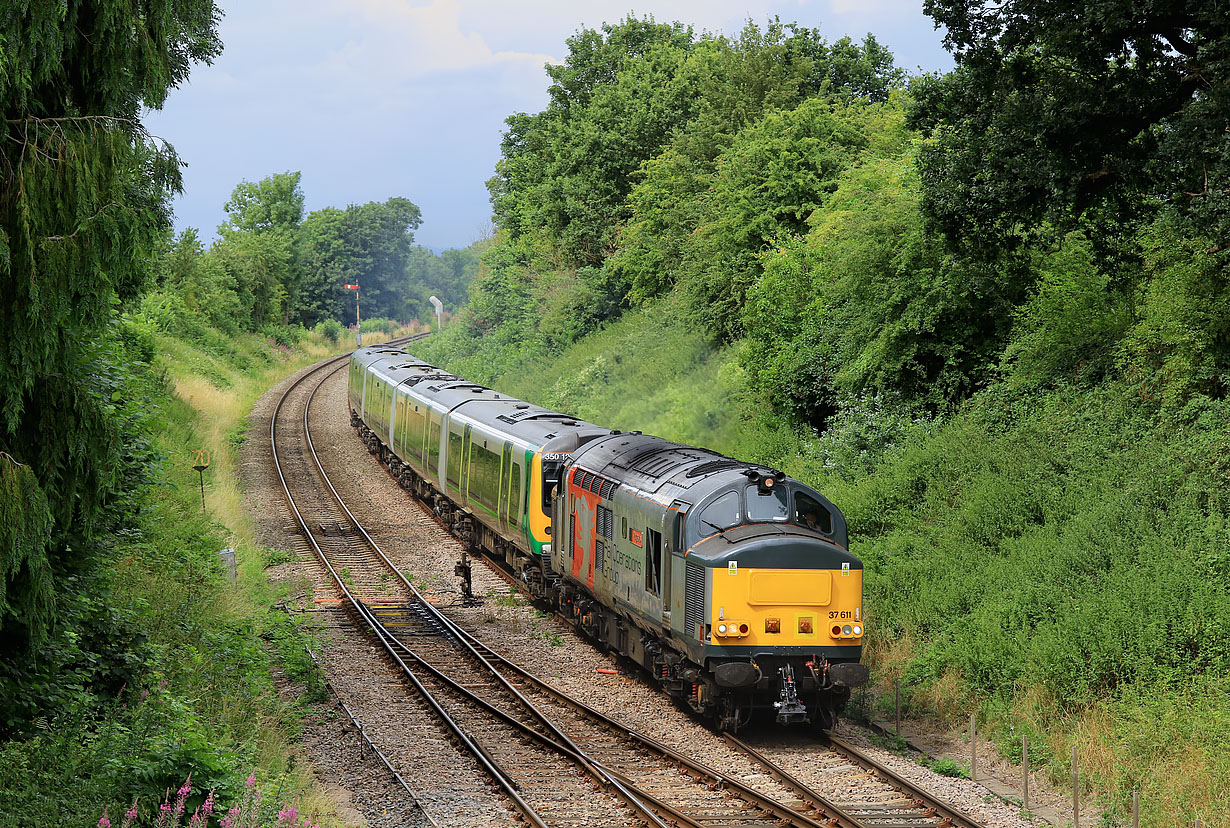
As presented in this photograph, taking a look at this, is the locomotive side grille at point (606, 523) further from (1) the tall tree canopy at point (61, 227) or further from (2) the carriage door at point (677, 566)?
(1) the tall tree canopy at point (61, 227)

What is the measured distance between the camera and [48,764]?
9094 millimetres

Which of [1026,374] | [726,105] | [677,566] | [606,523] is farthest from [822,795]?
[726,105]

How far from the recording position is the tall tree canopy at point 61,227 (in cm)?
794

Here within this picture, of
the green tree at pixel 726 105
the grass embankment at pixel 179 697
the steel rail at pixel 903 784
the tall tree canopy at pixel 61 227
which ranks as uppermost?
the green tree at pixel 726 105

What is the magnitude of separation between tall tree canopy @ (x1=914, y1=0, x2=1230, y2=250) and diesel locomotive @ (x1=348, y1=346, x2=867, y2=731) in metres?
6.53

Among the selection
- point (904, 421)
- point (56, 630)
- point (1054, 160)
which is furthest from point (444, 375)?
point (56, 630)

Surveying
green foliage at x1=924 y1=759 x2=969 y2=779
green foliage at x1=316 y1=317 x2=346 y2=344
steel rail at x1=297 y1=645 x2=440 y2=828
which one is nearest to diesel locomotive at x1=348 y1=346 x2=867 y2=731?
green foliage at x1=924 y1=759 x2=969 y2=779

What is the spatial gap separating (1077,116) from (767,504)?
320 inches

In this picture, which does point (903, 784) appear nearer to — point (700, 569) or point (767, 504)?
point (700, 569)

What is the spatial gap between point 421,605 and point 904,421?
33.6 feet

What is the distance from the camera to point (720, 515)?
46.6ft

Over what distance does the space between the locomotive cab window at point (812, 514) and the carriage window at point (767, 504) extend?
0.64 ft

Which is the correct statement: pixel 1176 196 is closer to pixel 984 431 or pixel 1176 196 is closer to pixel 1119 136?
pixel 1119 136

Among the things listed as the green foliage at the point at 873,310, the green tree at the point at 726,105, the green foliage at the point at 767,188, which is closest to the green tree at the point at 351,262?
the green tree at the point at 726,105
